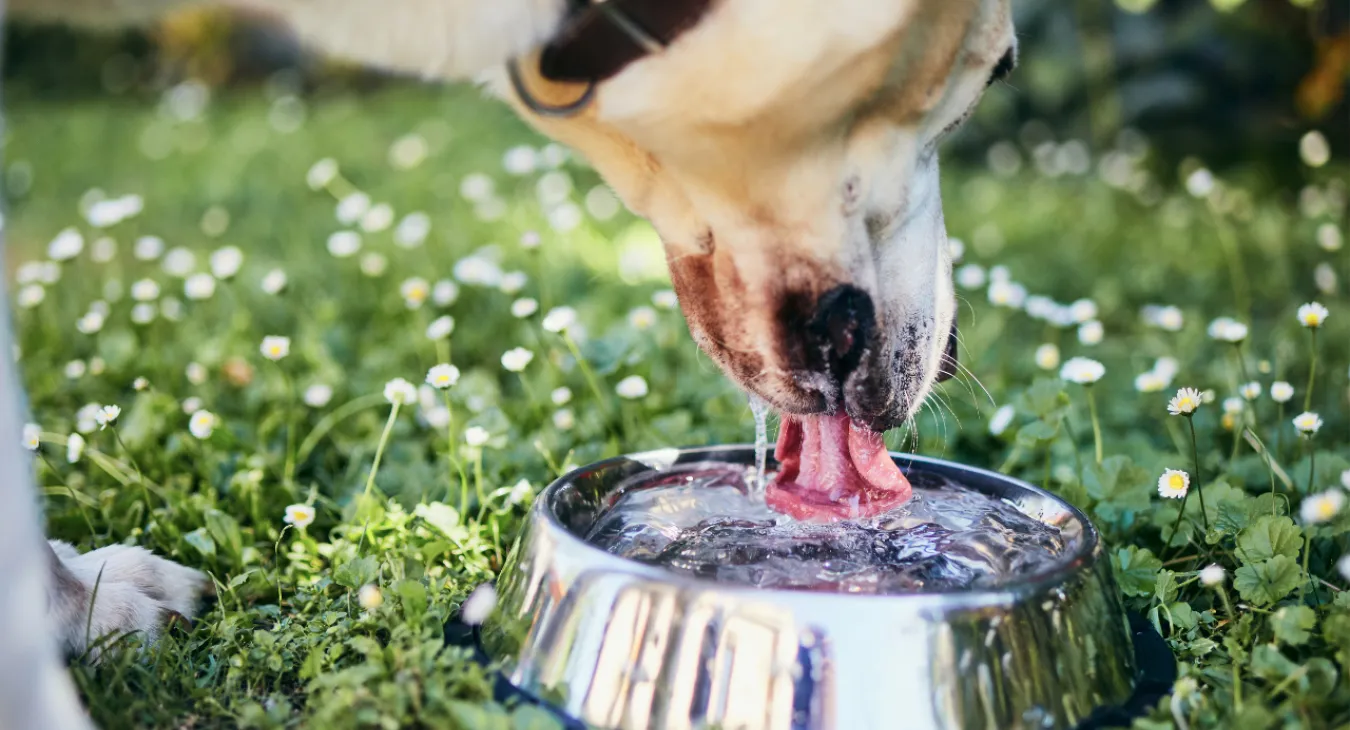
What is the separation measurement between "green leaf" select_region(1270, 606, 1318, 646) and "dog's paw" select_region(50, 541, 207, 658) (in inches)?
57.0

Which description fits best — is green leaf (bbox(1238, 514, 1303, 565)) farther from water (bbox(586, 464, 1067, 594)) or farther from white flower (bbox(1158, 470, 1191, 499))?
water (bbox(586, 464, 1067, 594))

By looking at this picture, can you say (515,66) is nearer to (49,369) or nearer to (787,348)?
(787,348)

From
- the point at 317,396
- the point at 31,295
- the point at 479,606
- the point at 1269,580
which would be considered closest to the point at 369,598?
the point at 479,606

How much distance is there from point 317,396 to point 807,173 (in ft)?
4.04

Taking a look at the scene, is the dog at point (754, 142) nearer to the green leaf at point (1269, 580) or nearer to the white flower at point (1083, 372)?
the white flower at point (1083, 372)

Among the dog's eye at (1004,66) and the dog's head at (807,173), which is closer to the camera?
the dog's head at (807,173)

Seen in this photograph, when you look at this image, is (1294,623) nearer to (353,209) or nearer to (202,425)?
(202,425)

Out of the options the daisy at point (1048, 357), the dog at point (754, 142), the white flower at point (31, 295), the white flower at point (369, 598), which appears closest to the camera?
the dog at point (754, 142)

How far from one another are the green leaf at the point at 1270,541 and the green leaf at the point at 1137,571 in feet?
0.38

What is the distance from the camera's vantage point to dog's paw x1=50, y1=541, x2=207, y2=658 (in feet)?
5.10

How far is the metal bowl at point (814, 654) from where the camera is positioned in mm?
1252

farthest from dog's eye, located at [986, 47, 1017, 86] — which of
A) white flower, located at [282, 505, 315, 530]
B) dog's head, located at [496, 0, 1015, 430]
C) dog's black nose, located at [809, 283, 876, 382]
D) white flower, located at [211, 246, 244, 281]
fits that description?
white flower, located at [211, 246, 244, 281]

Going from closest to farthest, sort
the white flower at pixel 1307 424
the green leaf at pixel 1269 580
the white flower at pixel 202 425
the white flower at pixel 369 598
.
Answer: the white flower at pixel 369 598 < the green leaf at pixel 1269 580 < the white flower at pixel 1307 424 < the white flower at pixel 202 425

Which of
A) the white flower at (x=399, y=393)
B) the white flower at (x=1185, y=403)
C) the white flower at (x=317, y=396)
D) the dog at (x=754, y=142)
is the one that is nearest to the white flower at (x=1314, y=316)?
the white flower at (x=1185, y=403)
